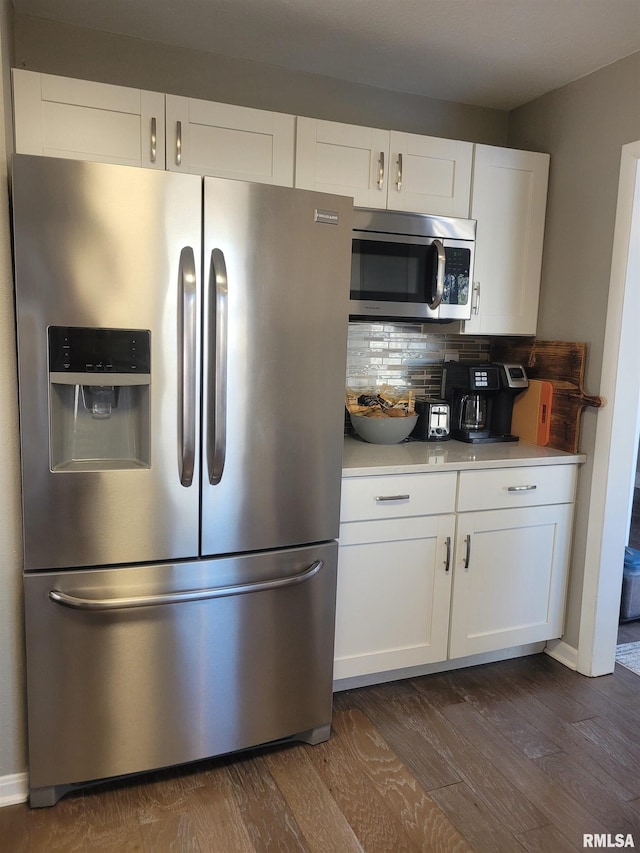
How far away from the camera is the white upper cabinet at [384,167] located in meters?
2.46

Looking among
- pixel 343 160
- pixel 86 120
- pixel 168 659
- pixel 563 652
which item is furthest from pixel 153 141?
pixel 563 652

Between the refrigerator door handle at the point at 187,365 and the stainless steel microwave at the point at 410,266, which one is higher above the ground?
the stainless steel microwave at the point at 410,266

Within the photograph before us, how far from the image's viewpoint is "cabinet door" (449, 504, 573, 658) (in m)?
2.59

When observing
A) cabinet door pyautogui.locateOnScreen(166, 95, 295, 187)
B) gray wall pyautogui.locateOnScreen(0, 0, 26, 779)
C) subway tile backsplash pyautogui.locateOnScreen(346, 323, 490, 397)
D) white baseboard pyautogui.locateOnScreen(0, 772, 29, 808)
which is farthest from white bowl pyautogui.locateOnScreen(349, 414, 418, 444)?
white baseboard pyautogui.locateOnScreen(0, 772, 29, 808)

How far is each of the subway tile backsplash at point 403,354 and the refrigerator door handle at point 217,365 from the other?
1124 mm

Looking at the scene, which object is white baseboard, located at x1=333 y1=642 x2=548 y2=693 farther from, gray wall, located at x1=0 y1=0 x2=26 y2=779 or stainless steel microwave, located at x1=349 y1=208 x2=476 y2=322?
stainless steel microwave, located at x1=349 y1=208 x2=476 y2=322

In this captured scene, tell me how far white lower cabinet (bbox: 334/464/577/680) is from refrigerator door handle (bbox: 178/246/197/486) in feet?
2.13

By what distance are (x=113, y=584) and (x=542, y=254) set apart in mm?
2251

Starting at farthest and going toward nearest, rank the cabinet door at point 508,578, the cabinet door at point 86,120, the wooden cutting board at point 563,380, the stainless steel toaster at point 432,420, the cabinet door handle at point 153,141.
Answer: the stainless steel toaster at point 432,420 < the wooden cutting board at point 563,380 < the cabinet door at point 508,578 < the cabinet door handle at point 153,141 < the cabinet door at point 86,120

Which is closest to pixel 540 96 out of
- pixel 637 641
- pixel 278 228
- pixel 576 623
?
pixel 278 228

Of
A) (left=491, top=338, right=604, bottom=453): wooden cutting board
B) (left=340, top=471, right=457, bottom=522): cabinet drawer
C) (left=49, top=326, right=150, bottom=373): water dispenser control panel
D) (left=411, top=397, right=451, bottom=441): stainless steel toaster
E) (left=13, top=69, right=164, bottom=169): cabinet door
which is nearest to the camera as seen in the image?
(left=49, top=326, right=150, bottom=373): water dispenser control panel

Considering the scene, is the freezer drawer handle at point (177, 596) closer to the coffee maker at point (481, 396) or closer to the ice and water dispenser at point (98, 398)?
the ice and water dispenser at point (98, 398)

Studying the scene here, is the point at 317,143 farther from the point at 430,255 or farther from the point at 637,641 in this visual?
the point at 637,641

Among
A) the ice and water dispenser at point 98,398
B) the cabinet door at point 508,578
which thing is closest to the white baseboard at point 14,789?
the ice and water dispenser at point 98,398
